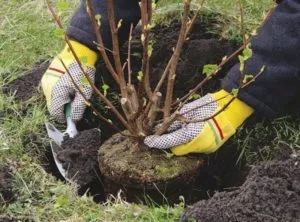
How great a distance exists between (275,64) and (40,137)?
0.87m


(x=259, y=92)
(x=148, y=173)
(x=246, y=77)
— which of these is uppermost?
(x=246, y=77)

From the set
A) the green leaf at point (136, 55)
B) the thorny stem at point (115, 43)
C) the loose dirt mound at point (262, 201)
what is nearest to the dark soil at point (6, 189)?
the thorny stem at point (115, 43)

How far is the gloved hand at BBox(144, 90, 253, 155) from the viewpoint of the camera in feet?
6.77

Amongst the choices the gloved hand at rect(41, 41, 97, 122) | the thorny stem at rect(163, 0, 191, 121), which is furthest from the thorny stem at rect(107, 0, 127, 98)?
the gloved hand at rect(41, 41, 97, 122)

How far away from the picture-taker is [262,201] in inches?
66.3

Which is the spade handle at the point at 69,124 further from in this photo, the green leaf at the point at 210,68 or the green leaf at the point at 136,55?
the green leaf at the point at 210,68

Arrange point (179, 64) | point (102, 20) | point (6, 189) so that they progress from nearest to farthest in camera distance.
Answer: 1. point (6, 189)
2. point (102, 20)
3. point (179, 64)

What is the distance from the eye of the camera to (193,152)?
212cm

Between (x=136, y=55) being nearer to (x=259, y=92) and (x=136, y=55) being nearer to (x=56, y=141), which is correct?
(x=56, y=141)

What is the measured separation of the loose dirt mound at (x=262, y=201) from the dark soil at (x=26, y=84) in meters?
1.00

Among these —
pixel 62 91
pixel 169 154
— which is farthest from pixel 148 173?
pixel 62 91

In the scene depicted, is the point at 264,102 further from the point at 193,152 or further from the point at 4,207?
the point at 4,207

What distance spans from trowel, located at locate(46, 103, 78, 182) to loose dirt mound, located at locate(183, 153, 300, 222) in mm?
614

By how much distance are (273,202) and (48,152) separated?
3.09 feet
